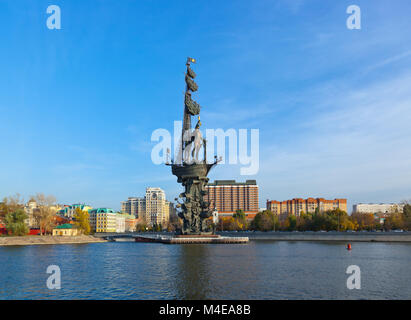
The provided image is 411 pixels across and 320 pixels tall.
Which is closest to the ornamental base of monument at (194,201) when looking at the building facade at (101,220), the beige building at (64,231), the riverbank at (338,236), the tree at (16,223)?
the riverbank at (338,236)

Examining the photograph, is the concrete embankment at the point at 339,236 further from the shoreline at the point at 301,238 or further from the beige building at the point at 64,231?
the beige building at the point at 64,231

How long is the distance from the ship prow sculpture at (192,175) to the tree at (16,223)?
3775 centimetres

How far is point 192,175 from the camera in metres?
97.8

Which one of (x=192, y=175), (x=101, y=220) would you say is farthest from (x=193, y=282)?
(x=101, y=220)

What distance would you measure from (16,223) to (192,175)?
43504 millimetres

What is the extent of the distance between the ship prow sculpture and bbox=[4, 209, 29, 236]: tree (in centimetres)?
3775

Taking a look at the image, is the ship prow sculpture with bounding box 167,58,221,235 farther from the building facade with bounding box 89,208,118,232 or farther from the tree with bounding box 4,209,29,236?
the building facade with bounding box 89,208,118,232

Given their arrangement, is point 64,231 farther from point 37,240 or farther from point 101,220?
point 101,220

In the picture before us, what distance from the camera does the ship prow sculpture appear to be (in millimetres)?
97875
